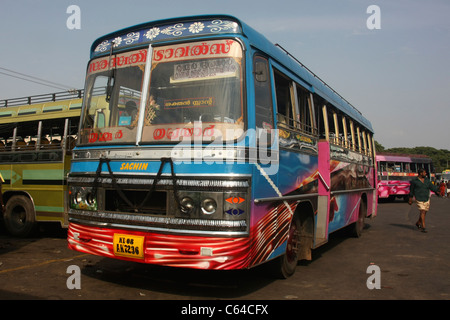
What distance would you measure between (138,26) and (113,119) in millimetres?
1236

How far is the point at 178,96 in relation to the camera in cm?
498

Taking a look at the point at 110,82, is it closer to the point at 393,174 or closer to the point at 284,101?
the point at 284,101

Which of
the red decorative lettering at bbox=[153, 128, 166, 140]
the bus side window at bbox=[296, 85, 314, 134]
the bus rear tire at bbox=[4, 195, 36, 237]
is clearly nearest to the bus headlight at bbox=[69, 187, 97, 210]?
the red decorative lettering at bbox=[153, 128, 166, 140]

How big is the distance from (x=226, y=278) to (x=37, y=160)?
5.79m

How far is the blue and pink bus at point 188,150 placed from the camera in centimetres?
451

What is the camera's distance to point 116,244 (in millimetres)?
4910

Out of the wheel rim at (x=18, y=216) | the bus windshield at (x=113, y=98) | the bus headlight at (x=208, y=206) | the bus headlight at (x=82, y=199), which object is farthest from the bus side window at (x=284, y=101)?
the wheel rim at (x=18, y=216)

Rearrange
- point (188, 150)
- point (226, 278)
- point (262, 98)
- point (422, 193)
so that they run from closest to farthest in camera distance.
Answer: point (188, 150) → point (262, 98) → point (226, 278) → point (422, 193)

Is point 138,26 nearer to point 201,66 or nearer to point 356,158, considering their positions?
point 201,66

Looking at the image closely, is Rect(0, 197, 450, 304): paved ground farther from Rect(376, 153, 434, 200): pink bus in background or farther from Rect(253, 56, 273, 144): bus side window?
Rect(376, 153, 434, 200): pink bus in background

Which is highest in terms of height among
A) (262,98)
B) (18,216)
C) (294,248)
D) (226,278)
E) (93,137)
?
(262,98)

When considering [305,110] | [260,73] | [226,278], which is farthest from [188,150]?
[305,110]

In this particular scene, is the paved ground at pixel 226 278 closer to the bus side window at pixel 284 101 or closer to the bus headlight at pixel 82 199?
the bus headlight at pixel 82 199
